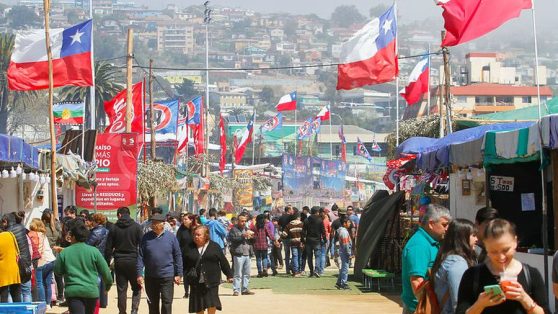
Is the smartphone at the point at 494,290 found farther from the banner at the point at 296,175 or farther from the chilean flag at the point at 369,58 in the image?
the banner at the point at 296,175

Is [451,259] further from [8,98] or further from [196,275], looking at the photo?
[8,98]

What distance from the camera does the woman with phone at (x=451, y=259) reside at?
859 centimetres

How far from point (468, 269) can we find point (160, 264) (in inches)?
355

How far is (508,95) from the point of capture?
505 feet

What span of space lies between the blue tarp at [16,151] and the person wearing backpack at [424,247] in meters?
11.6

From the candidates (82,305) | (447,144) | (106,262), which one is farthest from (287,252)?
(82,305)

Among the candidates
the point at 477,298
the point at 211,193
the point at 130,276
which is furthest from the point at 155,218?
the point at 211,193

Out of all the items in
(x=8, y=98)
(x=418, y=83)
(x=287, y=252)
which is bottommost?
(x=287, y=252)

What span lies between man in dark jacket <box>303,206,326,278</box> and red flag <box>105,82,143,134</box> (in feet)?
26.6

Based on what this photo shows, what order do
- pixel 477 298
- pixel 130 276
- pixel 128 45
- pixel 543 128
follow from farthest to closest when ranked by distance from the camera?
pixel 128 45 → pixel 130 276 → pixel 543 128 → pixel 477 298

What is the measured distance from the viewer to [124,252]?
17.7 meters

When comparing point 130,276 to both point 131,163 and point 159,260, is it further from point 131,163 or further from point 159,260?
point 131,163

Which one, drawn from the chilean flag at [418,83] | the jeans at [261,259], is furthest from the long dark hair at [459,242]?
the chilean flag at [418,83]

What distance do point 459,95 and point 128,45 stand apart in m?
118
